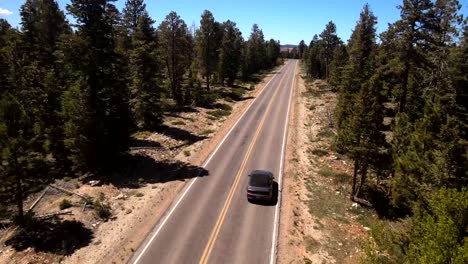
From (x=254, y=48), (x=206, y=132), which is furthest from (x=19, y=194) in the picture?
(x=254, y=48)

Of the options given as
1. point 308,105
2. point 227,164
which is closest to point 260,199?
point 227,164

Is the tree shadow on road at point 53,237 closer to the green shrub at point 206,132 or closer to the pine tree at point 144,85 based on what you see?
the pine tree at point 144,85

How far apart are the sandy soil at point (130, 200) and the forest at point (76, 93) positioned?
240 centimetres

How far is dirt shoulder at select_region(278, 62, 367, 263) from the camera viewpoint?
1964cm

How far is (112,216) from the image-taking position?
22.9 meters

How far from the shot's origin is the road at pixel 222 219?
1877cm

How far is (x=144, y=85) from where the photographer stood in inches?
1593

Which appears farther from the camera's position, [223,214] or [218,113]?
[218,113]

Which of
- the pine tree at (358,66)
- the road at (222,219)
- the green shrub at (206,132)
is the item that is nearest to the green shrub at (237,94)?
the pine tree at (358,66)

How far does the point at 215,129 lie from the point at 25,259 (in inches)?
1056

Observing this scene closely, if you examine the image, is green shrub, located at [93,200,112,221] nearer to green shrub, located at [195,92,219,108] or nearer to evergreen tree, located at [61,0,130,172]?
evergreen tree, located at [61,0,130,172]

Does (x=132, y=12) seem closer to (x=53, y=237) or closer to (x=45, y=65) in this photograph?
(x=45, y=65)

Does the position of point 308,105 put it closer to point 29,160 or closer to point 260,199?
point 260,199

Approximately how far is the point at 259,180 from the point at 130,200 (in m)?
9.38
